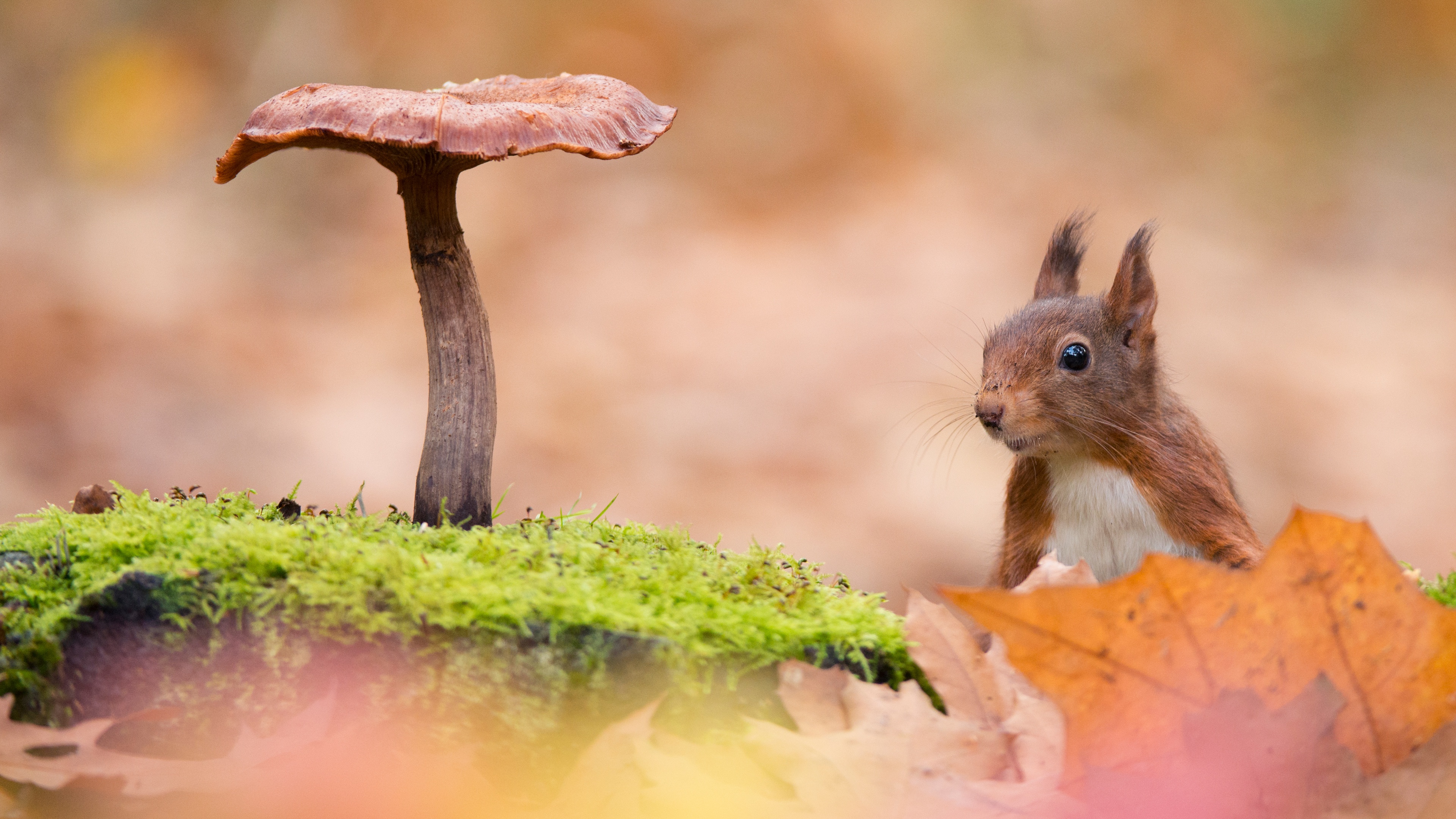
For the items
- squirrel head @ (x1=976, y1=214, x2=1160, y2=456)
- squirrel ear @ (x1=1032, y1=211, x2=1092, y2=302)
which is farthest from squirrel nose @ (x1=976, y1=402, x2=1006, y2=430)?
squirrel ear @ (x1=1032, y1=211, x2=1092, y2=302)

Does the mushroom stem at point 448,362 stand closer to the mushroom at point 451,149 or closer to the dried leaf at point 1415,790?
the mushroom at point 451,149

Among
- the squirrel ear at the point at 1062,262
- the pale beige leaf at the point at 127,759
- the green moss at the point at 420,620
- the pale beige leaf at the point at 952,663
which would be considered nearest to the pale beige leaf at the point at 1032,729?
the pale beige leaf at the point at 952,663

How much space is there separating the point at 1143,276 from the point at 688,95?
371 centimetres

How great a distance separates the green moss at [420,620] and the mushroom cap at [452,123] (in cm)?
66

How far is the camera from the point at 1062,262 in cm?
284

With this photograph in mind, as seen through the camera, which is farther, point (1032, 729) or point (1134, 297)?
point (1134, 297)

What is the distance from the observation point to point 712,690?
62.7 inches

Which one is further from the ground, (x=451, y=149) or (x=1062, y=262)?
(x=1062, y=262)

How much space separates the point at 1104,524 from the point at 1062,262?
72cm

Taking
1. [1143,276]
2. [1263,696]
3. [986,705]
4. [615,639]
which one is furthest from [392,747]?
[1143,276]

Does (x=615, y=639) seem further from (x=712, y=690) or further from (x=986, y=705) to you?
(x=986, y=705)

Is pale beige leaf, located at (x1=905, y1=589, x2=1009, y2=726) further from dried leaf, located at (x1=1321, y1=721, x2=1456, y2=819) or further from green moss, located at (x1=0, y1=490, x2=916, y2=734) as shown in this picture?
dried leaf, located at (x1=1321, y1=721, x2=1456, y2=819)

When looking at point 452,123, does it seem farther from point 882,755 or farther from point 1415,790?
point 1415,790

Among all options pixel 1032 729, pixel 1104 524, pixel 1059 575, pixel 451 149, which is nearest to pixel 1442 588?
pixel 1104 524
